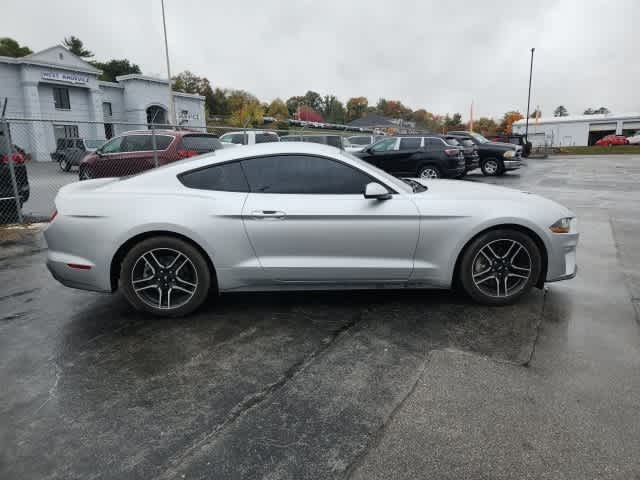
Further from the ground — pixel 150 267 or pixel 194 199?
pixel 194 199

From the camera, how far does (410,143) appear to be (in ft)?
48.0

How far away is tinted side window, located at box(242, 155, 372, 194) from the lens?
3953 millimetres

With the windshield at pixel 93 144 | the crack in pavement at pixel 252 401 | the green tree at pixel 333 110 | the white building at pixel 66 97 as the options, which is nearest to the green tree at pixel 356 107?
the green tree at pixel 333 110

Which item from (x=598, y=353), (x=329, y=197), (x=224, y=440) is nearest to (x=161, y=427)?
(x=224, y=440)

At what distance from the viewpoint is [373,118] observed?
359ft

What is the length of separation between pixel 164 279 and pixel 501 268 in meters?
3.00

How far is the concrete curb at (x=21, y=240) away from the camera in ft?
21.4

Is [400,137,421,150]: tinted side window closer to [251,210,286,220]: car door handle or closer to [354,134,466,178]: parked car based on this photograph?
[354,134,466,178]: parked car

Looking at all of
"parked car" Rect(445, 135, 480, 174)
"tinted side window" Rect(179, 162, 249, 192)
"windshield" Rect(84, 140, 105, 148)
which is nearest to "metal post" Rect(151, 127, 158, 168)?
"tinted side window" Rect(179, 162, 249, 192)

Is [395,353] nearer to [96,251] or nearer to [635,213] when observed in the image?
[96,251]

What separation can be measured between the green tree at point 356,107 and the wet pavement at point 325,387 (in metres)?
136

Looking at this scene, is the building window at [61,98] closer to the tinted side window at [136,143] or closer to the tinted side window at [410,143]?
the tinted side window at [136,143]

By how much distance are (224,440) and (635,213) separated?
32.2 ft

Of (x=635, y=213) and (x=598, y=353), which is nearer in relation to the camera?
(x=598, y=353)
